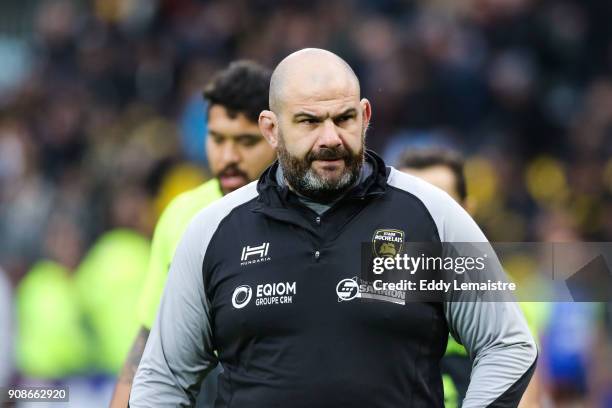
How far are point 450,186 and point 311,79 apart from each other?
6.87 ft

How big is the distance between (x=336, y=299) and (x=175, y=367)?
572 millimetres

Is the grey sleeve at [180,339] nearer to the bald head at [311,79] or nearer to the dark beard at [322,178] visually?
the dark beard at [322,178]

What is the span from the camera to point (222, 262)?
4203mm

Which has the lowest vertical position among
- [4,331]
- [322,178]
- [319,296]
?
[319,296]

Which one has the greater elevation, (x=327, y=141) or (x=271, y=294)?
(x=327, y=141)

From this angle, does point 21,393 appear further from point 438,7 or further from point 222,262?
point 438,7

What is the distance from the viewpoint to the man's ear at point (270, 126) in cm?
434

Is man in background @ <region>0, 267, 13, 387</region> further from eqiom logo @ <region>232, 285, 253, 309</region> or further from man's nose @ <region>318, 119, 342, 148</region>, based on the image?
man's nose @ <region>318, 119, 342, 148</region>

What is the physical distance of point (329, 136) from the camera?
13.4ft

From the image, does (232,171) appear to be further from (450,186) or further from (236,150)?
(450,186)

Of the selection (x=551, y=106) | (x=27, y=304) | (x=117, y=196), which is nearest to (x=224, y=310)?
(x=27, y=304)

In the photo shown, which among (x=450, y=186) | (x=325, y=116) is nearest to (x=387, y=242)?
(x=325, y=116)

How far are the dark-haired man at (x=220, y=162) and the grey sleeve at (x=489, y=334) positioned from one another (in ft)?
5.09

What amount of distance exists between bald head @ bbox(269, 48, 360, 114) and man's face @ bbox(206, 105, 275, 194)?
4.12 feet
